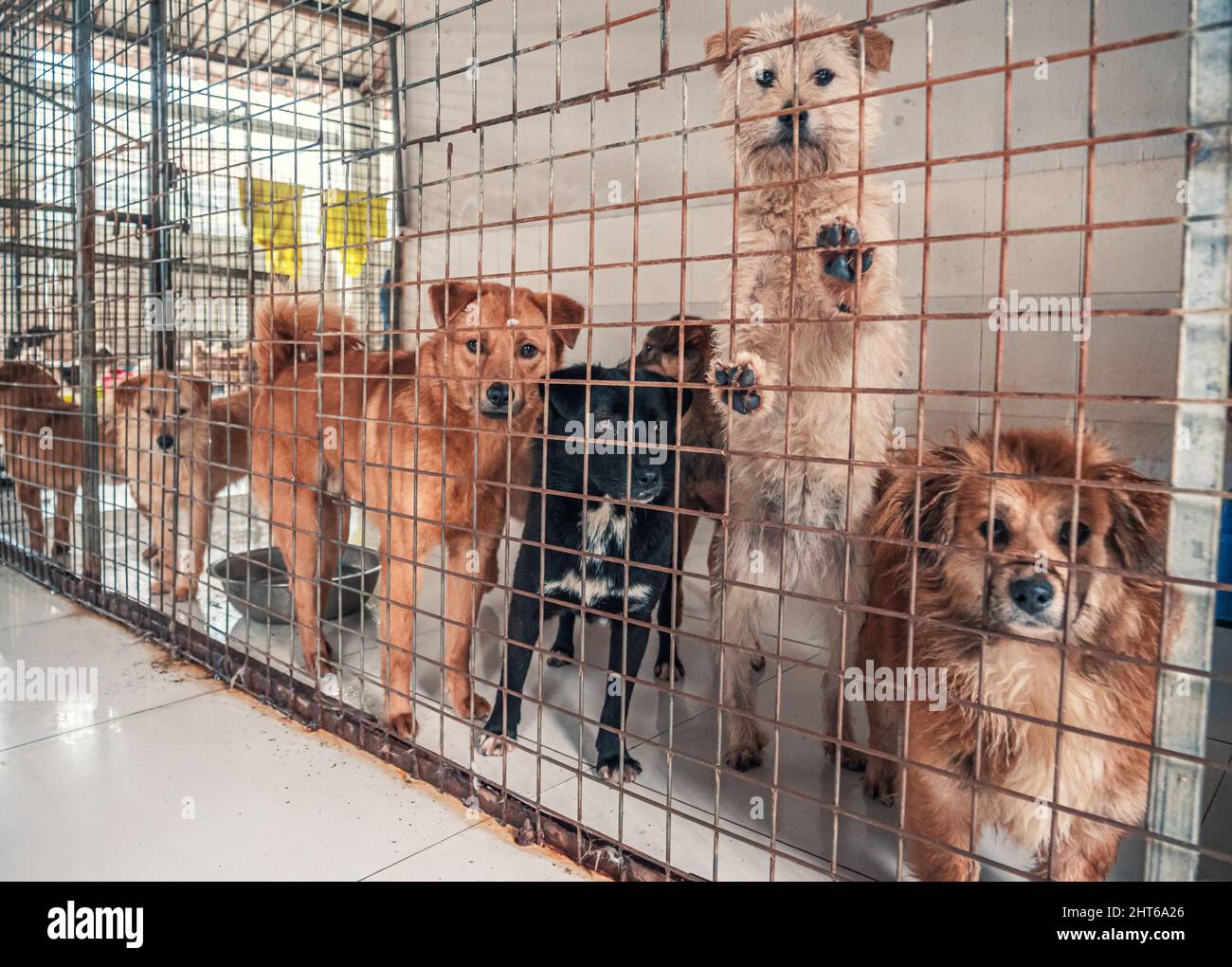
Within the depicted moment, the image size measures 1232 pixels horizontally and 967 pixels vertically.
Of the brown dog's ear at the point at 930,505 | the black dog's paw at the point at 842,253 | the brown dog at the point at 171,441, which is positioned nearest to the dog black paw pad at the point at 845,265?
the black dog's paw at the point at 842,253

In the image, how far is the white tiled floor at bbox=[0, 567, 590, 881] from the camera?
6.14 ft

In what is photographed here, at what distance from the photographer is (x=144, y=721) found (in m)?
2.63

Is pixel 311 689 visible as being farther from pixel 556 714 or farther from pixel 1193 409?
pixel 1193 409

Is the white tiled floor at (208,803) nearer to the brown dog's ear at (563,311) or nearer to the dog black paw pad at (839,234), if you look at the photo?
the brown dog's ear at (563,311)

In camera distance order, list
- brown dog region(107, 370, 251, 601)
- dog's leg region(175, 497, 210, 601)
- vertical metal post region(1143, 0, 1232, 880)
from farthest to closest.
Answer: brown dog region(107, 370, 251, 601) → dog's leg region(175, 497, 210, 601) → vertical metal post region(1143, 0, 1232, 880)

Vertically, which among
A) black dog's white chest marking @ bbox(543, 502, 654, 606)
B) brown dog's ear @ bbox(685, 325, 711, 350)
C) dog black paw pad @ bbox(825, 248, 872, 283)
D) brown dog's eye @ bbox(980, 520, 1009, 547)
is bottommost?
black dog's white chest marking @ bbox(543, 502, 654, 606)

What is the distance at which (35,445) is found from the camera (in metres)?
4.65

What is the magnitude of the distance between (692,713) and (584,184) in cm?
405

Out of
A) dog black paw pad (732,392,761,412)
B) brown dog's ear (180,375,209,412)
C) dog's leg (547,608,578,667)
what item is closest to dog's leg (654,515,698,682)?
dog's leg (547,608,578,667)

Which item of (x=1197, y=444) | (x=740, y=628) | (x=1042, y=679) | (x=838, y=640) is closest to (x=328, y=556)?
(x=740, y=628)

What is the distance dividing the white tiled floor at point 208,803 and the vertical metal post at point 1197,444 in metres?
1.24

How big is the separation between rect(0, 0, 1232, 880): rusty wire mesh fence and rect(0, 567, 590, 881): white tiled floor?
0.43 ft

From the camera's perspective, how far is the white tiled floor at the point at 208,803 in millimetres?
1870

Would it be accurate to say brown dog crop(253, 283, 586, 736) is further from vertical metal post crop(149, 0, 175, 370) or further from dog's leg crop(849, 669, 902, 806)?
dog's leg crop(849, 669, 902, 806)
